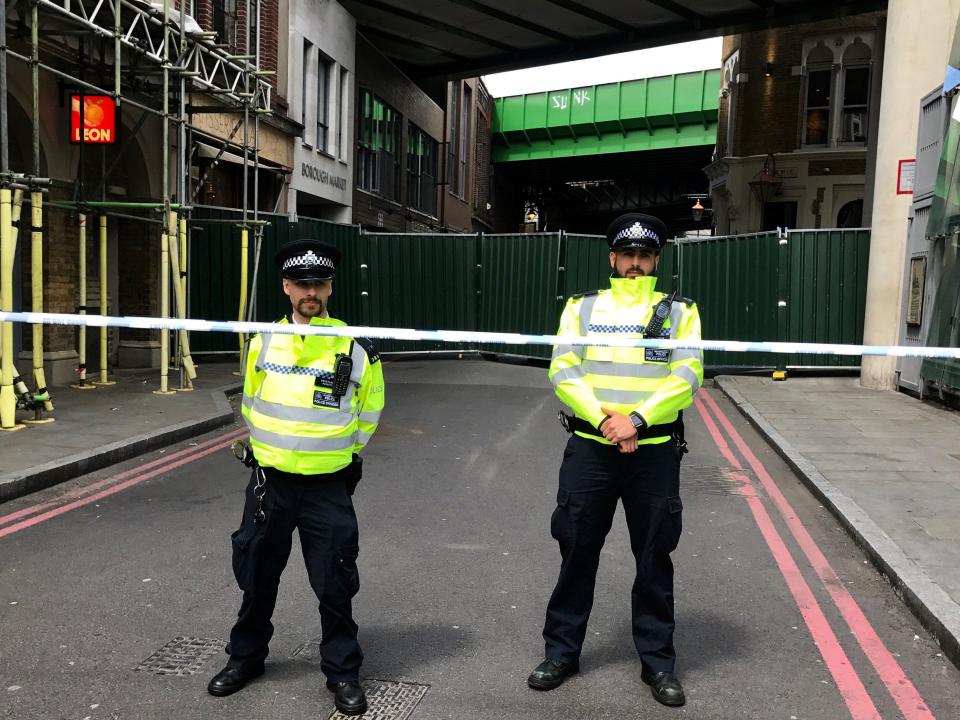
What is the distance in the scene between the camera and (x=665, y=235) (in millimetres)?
3912

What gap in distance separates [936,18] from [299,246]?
45.0 ft

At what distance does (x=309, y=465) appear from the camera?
142 inches

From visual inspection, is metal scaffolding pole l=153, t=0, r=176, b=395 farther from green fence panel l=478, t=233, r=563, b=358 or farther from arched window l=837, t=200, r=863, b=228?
arched window l=837, t=200, r=863, b=228

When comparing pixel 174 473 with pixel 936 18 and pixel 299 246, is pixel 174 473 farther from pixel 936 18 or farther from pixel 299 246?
pixel 936 18

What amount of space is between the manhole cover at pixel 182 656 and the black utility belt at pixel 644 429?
6.29 ft

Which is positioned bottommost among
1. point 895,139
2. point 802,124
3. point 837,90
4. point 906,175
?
point 906,175

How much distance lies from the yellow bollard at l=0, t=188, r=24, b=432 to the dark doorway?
23.2 metres

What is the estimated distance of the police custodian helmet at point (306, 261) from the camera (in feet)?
12.1

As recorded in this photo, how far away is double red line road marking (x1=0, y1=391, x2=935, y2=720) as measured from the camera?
3.94 meters

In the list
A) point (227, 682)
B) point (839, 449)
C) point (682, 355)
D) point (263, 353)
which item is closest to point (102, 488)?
point (227, 682)

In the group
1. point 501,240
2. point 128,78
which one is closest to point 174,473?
point 128,78

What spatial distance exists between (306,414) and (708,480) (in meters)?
5.34

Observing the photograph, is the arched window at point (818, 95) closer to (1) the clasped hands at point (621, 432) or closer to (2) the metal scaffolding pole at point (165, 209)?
(2) the metal scaffolding pole at point (165, 209)

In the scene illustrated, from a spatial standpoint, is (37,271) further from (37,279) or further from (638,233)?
(638,233)
